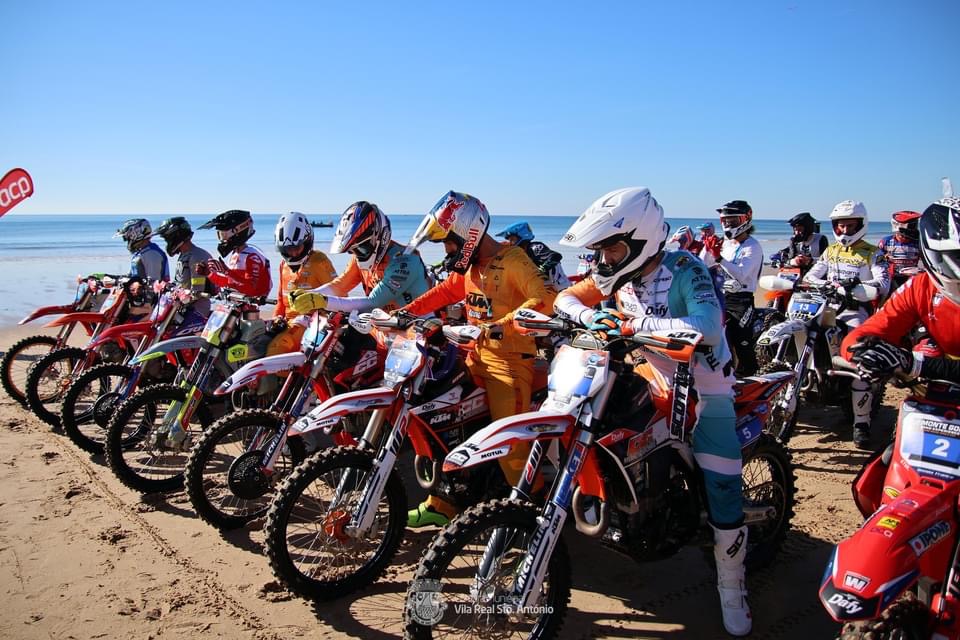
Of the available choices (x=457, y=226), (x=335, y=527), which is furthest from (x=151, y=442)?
(x=457, y=226)

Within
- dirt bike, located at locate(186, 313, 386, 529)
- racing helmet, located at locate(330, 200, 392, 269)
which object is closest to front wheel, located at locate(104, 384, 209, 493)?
dirt bike, located at locate(186, 313, 386, 529)

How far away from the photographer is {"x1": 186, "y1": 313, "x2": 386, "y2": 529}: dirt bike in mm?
4305

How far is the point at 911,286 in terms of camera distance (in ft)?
9.71

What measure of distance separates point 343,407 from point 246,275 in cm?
365

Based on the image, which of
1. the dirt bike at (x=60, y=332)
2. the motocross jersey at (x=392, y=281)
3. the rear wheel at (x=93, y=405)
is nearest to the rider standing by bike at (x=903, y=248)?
the motocross jersey at (x=392, y=281)

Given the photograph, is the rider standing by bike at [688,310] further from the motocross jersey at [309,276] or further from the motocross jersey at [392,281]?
the motocross jersey at [309,276]

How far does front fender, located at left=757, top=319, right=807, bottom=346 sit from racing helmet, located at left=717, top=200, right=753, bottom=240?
190 centimetres

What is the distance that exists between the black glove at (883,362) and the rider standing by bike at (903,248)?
699cm

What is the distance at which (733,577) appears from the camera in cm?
330

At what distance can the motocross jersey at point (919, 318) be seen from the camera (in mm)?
2836

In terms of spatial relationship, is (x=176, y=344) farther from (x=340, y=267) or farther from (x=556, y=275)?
(x=340, y=267)

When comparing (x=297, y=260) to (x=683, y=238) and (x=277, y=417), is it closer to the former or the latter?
(x=277, y=417)

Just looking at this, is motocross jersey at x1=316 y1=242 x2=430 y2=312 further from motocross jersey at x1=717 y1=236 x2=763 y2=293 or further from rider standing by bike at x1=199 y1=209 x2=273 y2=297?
motocross jersey at x1=717 y1=236 x2=763 y2=293

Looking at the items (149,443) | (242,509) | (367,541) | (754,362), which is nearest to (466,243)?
(367,541)
